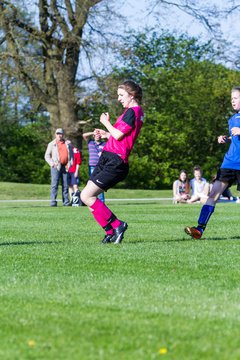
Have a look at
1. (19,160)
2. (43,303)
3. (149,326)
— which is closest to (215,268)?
(43,303)

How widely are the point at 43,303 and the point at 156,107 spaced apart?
4276cm

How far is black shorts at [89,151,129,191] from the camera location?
10456 millimetres

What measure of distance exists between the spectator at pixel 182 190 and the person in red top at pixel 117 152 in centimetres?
1678

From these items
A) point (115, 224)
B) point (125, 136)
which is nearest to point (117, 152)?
point (125, 136)

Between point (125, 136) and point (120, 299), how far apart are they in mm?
4332

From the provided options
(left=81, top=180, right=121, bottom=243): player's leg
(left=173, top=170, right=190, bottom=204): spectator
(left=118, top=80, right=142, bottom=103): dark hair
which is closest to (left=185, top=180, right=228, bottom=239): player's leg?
(left=81, top=180, right=121, bottom=243): player's leg

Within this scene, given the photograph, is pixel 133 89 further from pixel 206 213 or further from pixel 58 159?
pixel 58 159

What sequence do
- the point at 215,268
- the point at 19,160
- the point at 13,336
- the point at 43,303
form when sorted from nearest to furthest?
the point at 13,336 → the point at 43,303 → the point at 215,268 → the point at 19,160

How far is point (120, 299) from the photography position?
20.3 ft

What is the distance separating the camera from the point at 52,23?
121 feet

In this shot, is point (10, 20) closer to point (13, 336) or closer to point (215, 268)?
point (215, 268)

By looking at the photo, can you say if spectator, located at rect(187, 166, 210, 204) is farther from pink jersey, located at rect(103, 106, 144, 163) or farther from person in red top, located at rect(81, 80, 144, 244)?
pink jersey, located at rect(103, 106, 144, 163)

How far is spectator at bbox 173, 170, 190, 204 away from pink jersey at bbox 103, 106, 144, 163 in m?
17.1

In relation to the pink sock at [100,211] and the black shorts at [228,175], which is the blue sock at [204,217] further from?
the pink sock at [100,211]
